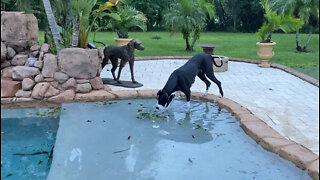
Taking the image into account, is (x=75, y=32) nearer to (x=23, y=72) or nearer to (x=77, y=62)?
(x=77, y=62)

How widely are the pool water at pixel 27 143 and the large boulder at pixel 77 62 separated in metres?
1.02

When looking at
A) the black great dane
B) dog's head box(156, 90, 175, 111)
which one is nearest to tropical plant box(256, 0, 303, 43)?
the black great dane

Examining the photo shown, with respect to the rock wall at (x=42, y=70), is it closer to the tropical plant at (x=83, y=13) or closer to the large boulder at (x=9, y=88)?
the large boulder at (x=9, y=88)

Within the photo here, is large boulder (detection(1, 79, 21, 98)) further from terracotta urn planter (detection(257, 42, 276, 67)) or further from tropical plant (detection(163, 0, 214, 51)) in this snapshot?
tropical plant (detection(163, 0, 214, 51))

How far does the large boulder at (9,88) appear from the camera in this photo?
663 centimetres

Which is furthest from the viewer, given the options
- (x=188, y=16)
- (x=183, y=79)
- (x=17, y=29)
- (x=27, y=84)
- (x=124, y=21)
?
(x=188, y=16)

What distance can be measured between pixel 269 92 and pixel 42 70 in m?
5.10

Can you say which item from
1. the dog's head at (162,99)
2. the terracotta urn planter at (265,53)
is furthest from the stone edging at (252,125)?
the terracotta urn planter at (265,53)

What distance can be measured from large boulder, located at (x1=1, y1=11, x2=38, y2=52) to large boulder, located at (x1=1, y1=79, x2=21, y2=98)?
2.96ft

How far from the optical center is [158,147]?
4.53 metres

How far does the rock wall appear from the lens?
264 inches

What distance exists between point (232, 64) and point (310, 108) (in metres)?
5.52

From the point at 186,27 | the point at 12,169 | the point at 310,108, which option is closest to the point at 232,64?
the point at 186,27

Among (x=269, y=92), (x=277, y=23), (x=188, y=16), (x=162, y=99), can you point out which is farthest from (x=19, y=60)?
(x=188, y=16)
